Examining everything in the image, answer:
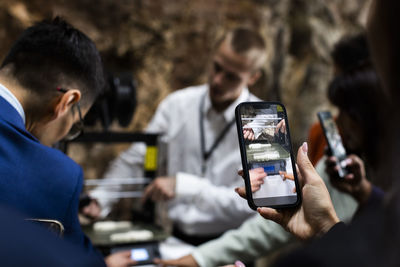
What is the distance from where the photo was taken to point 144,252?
1.06m

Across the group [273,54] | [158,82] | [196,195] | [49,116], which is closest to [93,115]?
[49,116]

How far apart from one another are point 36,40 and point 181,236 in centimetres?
96

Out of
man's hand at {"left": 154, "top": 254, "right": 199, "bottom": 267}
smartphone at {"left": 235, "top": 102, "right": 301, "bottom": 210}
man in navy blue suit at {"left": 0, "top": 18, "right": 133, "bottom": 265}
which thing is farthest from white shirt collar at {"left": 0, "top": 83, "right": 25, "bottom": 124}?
man's hand at {"left": 154, "top": 254, "right": 199, "bottom": 267}

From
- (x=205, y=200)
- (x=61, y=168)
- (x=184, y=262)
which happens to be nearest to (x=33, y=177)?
(x=61, y=168)

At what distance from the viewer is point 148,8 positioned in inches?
100

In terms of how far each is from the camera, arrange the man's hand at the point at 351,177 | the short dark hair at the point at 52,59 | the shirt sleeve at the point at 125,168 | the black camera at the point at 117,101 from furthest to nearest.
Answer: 1. the shirt sleeve at the point at 125,168
2. the black camera at the point at 117,101
3. the man's hand at the point at 351,177
4. the short dark hair at the point at 52,59

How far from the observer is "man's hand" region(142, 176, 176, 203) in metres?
1.28

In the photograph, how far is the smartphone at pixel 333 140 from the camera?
839mm

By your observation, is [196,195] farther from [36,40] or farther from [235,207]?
[36,40]

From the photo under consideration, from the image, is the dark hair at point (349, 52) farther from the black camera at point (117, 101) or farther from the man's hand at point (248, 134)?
the man's hand at point (248, 134)

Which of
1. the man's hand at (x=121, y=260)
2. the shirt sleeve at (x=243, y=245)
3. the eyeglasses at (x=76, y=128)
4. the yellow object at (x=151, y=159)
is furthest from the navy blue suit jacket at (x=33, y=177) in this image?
the yellow object at (x=151, y=159)

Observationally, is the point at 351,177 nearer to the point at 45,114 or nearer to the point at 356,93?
the point at 356,93

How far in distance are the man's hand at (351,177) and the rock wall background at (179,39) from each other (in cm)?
82

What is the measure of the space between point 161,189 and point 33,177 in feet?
2.22
